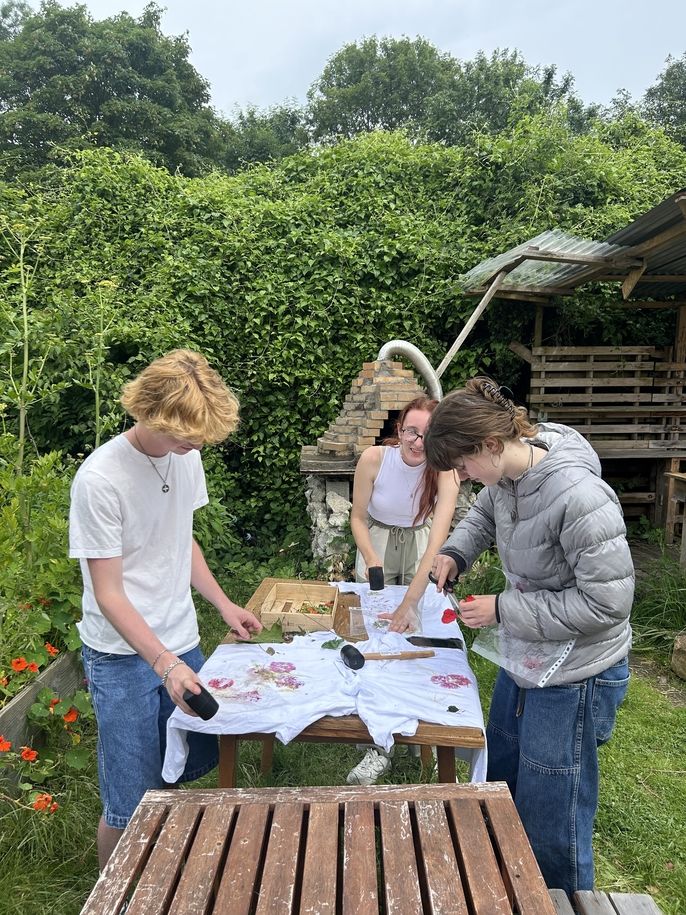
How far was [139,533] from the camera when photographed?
75.2 inches

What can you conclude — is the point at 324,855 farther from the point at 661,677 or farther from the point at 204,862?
the point at 661,677

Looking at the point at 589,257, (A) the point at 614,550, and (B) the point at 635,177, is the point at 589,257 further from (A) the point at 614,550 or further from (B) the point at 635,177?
(B) the point at 635,177

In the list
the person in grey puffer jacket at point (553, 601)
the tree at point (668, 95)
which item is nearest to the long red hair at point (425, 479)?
the person in grey puffer jacket at point (553, 601)

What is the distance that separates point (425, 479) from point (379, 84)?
2712 cm

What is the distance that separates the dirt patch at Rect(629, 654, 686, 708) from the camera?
3999 mm

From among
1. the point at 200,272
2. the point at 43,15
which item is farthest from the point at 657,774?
the point at 43,15

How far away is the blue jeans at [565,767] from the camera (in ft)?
6.04

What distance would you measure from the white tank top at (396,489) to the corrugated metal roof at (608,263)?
10.0ft

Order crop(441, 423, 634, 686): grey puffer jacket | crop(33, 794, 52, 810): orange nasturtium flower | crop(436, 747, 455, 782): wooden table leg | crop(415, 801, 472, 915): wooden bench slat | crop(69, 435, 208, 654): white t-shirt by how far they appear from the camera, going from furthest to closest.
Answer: crop(33, 794, 52, 810): orange nasturtium flower
crop(436, 747, 455, 782): wooden table leg
crop(69, 435, 208, 654): white t-shirt
crop(441, 423, 634, 686): grey puffer jacket
crop(415, 801, 472, 915): wooden bench slat

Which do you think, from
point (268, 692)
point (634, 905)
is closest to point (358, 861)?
point (268, 692)

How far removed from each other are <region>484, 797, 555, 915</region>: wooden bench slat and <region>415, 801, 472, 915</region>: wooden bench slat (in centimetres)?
12

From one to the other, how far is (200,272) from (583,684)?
6.29 m

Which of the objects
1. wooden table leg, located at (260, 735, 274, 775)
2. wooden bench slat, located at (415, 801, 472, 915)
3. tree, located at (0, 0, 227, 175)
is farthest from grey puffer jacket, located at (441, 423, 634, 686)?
tree, located at (0, 0, 227, 175)

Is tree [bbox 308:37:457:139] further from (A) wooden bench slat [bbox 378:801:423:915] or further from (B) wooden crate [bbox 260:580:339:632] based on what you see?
(A) wooden bench slat [bbox 378:801:423:915]
